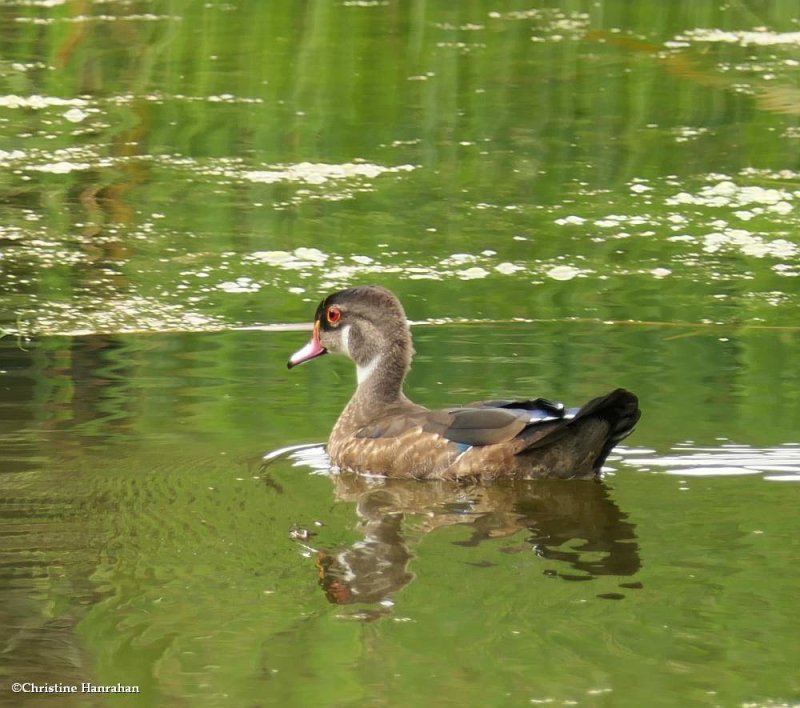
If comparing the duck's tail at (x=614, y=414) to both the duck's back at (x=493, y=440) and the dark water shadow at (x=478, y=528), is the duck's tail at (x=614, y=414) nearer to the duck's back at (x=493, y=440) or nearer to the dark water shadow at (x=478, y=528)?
the duck's back at (x=493, y=440)

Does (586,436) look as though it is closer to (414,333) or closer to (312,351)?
(312,351)

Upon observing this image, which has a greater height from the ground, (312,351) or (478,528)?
(312,351)

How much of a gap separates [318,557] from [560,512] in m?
1.11

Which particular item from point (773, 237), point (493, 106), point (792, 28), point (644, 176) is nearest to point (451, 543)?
point (773, 237)

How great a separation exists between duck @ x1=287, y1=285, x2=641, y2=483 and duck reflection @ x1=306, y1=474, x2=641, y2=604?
0.25 feet

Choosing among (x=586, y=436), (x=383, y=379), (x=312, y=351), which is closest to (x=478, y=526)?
(x=586, y=436)

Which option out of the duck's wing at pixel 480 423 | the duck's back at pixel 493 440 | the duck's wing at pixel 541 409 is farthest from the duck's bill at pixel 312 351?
the duck's wing at pixel 541 409

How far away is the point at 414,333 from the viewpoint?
30.2 feet

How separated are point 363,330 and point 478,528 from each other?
1.90 meters

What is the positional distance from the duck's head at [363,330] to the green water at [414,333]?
0.30 metres

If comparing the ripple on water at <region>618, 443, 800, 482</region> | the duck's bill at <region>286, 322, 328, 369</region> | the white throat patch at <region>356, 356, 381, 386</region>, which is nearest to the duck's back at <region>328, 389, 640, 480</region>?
the ripple on water at <region>618, 443, 800, 482</region>

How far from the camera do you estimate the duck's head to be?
7973mm

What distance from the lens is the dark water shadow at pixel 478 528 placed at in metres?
5.68

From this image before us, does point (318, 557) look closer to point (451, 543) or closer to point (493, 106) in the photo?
point (451, 543)
